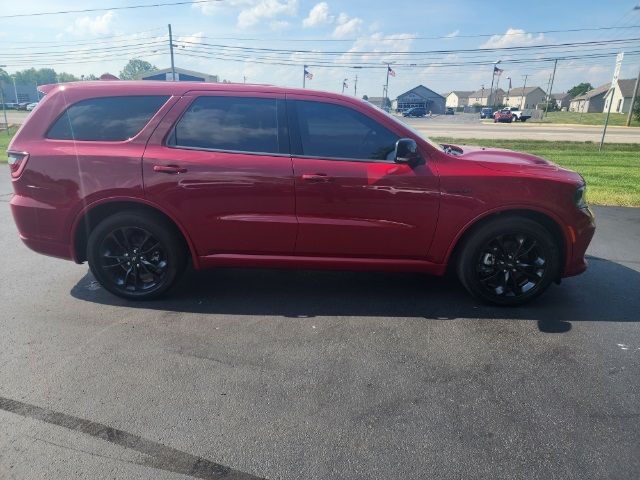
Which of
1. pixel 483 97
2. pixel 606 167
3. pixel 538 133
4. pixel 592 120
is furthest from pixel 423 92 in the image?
pixel 606 167

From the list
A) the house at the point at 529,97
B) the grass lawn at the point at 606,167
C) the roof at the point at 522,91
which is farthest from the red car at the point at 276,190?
the roof at the point at 522,91

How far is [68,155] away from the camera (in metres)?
3.88

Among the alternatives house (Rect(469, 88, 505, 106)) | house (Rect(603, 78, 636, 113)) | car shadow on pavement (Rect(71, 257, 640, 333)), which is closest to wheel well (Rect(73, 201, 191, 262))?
car shadow on pavement (Rect(71, 257, 640, 333))

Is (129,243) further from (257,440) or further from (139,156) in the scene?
(257,440)

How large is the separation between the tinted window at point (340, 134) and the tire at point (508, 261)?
1.10 meters

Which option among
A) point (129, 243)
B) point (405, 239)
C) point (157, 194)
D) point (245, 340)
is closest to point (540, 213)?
→ point (405, 239)

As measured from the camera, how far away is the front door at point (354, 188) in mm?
3814

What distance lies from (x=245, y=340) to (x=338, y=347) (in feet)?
2.32

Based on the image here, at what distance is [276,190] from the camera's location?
3.84 metres

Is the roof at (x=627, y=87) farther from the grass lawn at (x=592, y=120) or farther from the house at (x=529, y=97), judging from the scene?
the house at (x=529, y=97)

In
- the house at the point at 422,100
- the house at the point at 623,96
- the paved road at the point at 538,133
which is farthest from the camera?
the house at the point at 422,100

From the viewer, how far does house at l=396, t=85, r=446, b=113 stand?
3777 inches

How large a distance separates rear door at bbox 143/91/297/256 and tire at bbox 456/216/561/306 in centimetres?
160

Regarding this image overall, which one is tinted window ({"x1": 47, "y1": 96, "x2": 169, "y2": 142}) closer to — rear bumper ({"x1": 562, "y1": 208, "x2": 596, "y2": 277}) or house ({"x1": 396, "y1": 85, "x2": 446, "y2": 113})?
rear bumper ({"x1": 562, "y1": 208, "x2": 596, "y2": 277})
